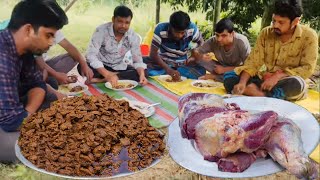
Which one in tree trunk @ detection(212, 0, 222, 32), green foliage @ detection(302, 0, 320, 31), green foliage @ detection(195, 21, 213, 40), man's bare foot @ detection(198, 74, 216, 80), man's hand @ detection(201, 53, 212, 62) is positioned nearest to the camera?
green foliage @ detection(302, 0, 320, 31)

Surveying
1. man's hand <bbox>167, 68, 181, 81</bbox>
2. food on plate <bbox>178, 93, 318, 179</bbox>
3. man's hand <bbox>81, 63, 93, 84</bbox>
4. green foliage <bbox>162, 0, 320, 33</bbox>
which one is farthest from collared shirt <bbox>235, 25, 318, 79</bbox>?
food on plate <bbox>178, 93, 318, 179</bbox>

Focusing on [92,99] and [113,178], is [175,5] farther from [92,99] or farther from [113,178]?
[113,178]

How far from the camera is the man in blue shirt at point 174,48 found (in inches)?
107

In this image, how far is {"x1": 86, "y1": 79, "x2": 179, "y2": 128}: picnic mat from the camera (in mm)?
2139

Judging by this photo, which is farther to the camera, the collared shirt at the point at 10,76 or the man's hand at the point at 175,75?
the man's hand at the point at 175,75

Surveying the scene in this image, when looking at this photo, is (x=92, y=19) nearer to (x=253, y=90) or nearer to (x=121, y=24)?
(x=121, y=24)

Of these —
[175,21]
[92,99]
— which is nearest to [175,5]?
[175,21]

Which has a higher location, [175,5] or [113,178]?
[175,5]

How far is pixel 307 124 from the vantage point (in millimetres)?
1312

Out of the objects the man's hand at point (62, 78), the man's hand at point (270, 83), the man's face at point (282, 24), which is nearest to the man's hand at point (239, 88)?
the man's hand at point (270, 83)

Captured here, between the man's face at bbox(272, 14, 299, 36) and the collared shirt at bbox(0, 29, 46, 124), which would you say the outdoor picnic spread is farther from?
the man's face at bbox(272, 14, 299, 36)

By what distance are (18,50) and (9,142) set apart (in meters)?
0.41

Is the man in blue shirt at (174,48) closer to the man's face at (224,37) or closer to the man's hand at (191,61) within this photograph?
the man's hand at (191,61)

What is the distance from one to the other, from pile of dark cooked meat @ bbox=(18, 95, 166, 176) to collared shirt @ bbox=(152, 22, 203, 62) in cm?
151
